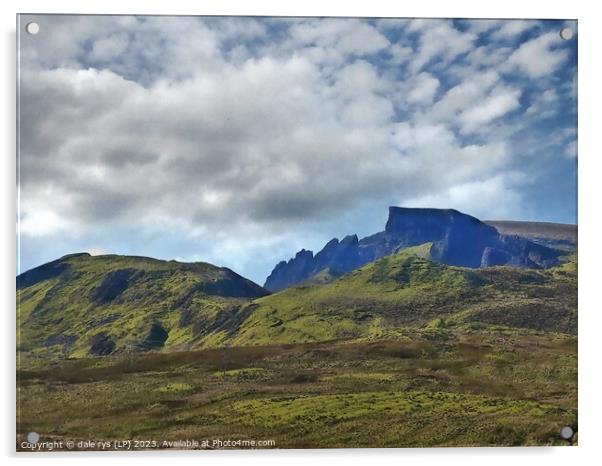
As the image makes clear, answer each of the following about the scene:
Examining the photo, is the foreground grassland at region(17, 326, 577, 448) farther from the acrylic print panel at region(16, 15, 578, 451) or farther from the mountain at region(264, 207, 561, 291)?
the mountain at region(264, 207, 561, 291)

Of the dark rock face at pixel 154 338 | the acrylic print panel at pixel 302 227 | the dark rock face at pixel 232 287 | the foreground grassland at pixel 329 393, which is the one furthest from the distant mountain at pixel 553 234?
the dark rock face at pixel 154 338

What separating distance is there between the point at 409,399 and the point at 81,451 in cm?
427

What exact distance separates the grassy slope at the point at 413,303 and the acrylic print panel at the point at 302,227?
0.03m

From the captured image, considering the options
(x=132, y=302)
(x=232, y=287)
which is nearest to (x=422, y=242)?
(x=232, y=287)

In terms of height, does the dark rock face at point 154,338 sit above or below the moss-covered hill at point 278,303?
below

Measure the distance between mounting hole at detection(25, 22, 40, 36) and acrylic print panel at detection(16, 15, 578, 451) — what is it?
0.01m

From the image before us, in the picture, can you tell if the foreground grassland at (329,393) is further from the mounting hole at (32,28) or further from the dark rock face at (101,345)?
the mounting hole at (32,28)

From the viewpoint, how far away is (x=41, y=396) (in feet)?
28.3

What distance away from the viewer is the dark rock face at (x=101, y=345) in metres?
9.02

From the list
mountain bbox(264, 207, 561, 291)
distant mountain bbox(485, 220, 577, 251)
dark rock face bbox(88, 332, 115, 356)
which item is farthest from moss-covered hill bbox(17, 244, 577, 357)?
distant mountain bbox(485, 220, 577, 251)

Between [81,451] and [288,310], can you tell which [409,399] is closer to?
[288,310]

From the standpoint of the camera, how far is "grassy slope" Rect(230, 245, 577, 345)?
9.24m

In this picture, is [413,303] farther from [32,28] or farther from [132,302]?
[32,28]

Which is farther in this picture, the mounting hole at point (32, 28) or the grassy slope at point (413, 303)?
the grassy slope at point (413, 303)
